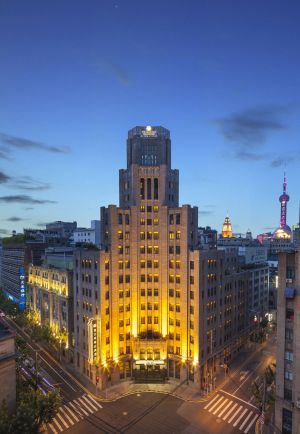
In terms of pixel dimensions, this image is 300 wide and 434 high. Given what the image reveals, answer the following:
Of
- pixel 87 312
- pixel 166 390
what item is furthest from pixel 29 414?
pixel 166 390

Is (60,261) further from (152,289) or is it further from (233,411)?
(233,411)

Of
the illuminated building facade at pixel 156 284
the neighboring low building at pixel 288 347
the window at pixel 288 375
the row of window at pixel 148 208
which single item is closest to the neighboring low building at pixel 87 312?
the illuminated building facade at pixel 156 284

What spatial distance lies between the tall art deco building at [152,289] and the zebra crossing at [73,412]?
5742mm

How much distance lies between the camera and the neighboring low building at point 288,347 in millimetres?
50031

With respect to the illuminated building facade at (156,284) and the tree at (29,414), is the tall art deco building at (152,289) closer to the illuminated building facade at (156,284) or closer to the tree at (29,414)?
the illuminated building facade at (156,284)

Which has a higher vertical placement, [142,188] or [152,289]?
[142,188]

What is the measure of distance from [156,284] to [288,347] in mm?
33795

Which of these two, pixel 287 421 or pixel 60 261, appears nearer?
pixel 287 421

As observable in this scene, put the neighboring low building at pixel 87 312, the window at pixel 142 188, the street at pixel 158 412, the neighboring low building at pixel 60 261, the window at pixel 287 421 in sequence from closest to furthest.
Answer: the window at pixel 287 421 < the street at pixel 158 412 < the neighboring low building at pixel 87 312 < the window at pixel 142 188 < the neighboring low building at pixel 60 261

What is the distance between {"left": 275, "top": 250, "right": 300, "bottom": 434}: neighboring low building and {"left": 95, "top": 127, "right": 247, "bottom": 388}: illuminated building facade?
69.4ft

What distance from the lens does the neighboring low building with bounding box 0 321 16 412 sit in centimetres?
4328

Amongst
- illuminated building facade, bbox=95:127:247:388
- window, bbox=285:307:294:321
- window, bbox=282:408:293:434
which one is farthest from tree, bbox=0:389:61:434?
window, bbox=285:307:294:321

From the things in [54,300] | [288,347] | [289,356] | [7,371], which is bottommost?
[54,300]

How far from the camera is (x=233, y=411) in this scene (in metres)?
59.2
